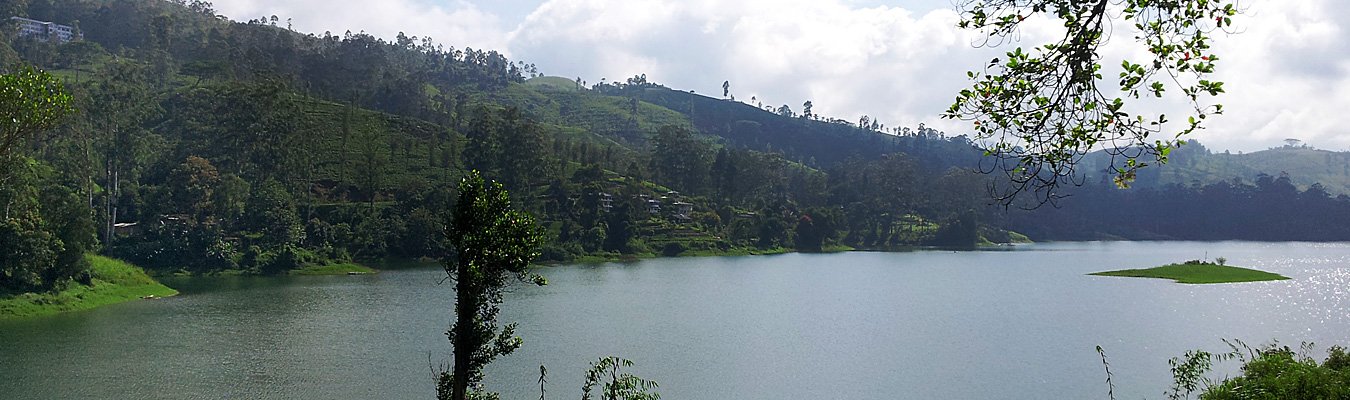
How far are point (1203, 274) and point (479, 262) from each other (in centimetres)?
7776

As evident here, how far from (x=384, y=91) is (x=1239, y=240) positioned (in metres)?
173

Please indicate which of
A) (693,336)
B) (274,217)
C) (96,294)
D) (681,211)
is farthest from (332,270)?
(681,211)

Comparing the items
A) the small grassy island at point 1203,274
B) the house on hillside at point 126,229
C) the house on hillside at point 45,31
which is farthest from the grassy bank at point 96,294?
the house on hillside at point 45,31

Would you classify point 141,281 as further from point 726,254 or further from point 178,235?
point 726,254

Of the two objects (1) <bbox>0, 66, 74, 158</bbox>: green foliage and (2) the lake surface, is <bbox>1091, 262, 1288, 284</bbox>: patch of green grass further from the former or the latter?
(1) <bbox>0, 66, 74, 158</bbox>: green foliage

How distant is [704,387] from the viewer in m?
29.9

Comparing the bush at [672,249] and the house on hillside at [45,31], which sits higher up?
the house on hillside at [45,31]

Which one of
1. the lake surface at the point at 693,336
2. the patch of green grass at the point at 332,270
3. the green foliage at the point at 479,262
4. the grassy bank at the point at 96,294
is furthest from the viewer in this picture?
the patch of green grass at the point at 332,270

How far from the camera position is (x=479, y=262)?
16750mm

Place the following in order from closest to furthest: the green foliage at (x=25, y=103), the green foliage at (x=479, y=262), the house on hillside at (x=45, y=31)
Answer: the green foliage at (x=479, y=262) < the green foliage at (x=25, y=103) < the house on hillside at (x=45, y=31)

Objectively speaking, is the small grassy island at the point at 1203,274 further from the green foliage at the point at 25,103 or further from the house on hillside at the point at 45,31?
the house on hillside at the point at 45,31

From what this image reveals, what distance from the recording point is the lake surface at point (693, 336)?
1177 inches

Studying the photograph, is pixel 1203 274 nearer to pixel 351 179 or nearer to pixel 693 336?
pixel 693 336

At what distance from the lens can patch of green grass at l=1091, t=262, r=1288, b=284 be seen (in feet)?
245
